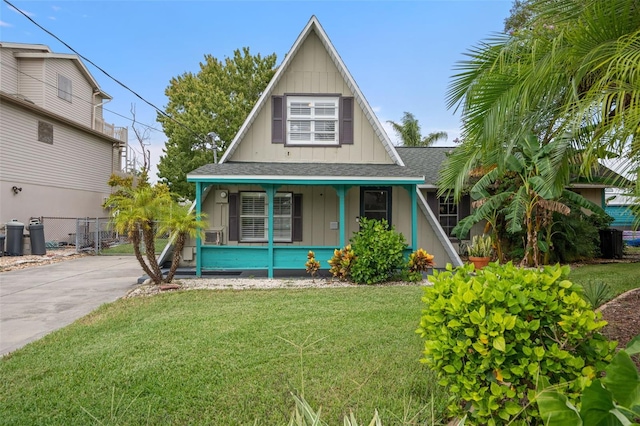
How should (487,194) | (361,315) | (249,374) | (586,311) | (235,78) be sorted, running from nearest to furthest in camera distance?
(586,311)
(249,374)
(361,315)
(487,194)
(235,78)

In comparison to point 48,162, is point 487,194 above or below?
below

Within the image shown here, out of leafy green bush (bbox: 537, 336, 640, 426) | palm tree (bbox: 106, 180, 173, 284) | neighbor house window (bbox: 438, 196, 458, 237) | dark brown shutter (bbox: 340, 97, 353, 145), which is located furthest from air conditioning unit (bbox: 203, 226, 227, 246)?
leafy green bush (bbox: 537, 336, 640, 426)

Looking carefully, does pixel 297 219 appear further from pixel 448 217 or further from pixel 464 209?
pixel 464 209

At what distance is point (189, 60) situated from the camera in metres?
29.1

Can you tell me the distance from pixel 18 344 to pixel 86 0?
1198cm

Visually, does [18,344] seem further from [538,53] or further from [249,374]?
[538,53]

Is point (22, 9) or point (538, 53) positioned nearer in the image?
point (538, 53)

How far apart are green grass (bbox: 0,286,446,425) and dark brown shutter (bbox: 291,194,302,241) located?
4504 millimetres

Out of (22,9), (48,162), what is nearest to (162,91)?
(48,162)

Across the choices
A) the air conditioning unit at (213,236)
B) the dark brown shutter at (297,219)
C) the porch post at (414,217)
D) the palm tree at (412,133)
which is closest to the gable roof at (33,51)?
the air conditioning unit at (213,236)

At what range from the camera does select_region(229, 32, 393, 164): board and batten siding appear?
35.0 ft

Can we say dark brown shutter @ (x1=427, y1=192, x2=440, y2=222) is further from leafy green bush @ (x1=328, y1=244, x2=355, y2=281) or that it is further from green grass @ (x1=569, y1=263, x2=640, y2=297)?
leafy green bush @ (x1=328, y1=244, x2=355, y2=281)

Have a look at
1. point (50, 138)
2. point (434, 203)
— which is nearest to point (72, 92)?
point (50, 138)

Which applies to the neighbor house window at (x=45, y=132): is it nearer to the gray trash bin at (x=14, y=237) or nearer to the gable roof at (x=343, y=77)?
the gray trash bin at (x=14, y=237)
